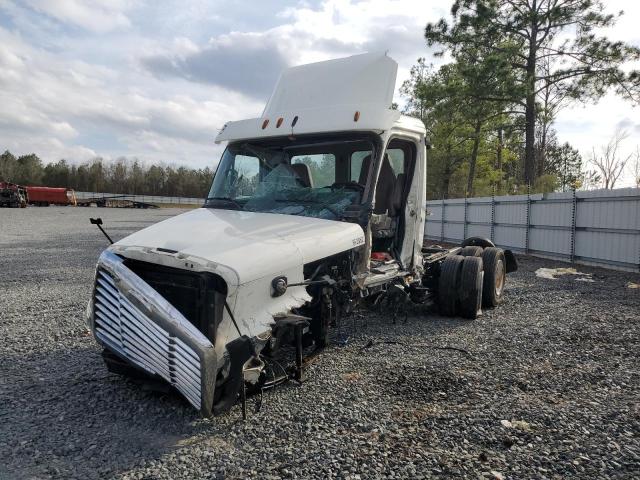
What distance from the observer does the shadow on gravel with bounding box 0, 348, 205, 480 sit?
302 cm

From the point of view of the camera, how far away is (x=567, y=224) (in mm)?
14867

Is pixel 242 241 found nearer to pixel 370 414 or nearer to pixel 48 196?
pixel 370 414

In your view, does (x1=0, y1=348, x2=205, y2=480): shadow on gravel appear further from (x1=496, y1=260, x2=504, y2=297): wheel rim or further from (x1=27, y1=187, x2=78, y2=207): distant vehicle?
(x1=27, y1=187, x2=78, y2=207): distant vehicle

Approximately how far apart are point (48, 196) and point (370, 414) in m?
53.9

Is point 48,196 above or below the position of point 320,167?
above

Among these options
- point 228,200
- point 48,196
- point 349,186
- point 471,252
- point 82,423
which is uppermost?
point 48,196

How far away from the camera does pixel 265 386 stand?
3.75 meters

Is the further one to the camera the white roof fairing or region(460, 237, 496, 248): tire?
region(460, 237, 496, 248): tire

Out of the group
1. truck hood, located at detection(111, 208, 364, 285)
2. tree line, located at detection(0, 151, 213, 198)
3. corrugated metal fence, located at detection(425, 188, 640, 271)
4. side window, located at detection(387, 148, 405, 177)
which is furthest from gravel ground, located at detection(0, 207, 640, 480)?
tree line, located at detection(0, 151, 213, 198)

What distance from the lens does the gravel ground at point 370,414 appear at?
9.89 feet

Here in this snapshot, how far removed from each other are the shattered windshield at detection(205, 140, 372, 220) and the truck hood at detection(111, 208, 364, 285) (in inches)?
11.8

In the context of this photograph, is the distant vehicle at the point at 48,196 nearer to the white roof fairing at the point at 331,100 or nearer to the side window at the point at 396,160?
the white roof fairing at the point at 331,100

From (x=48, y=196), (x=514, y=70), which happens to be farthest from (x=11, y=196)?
(x=514, y=70)

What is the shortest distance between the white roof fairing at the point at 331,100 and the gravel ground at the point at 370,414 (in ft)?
8.30
